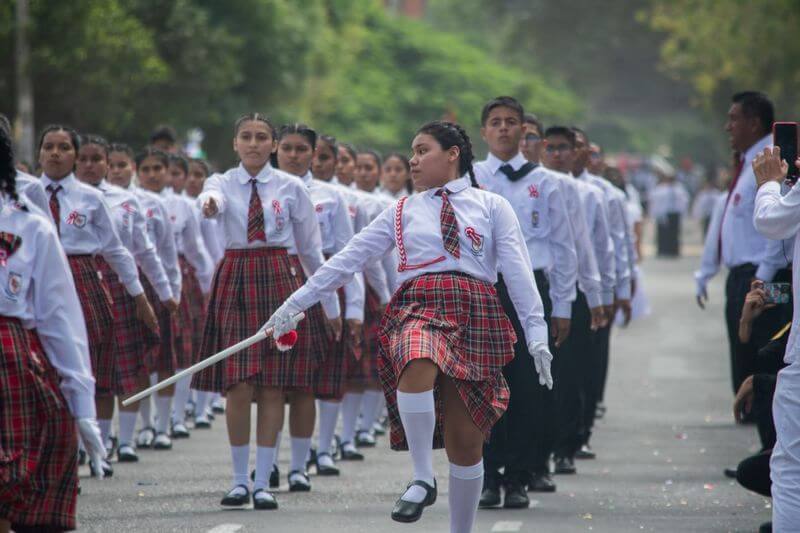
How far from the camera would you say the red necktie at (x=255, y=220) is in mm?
9258

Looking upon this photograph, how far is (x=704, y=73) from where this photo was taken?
5138 centimetres

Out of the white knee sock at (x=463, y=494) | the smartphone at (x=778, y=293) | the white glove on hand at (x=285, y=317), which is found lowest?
the white knee sock at (x=463, y=494)

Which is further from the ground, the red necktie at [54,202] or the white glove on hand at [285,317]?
the red necktie at [54,202]

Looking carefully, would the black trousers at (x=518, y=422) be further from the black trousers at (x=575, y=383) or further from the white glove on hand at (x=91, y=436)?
the white glove on hand at (x=91, y=436)

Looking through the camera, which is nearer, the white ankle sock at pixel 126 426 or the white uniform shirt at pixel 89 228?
the white uniform shirt at pixel 89 228

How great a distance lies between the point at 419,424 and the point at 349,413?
473 centimetres

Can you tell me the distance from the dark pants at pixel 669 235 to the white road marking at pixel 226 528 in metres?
32.6

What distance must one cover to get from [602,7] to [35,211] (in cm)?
6633

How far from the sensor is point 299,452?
9.93 m

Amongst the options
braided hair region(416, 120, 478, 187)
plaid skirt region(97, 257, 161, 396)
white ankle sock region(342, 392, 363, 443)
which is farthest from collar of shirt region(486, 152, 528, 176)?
white ankle sock region(342, 392, 363, 443)

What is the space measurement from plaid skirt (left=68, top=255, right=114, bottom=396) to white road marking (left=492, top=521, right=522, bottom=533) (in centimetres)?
305

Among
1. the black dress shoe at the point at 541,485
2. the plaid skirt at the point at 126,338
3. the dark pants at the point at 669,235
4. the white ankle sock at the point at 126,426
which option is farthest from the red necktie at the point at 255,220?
the dark pants at the point at 669,235

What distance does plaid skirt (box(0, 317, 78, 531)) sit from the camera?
18.5 feet

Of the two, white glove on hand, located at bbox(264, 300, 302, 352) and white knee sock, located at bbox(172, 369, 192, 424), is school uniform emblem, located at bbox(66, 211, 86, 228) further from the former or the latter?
white knee sock, located at bbox(172, 369, 192, 424)
